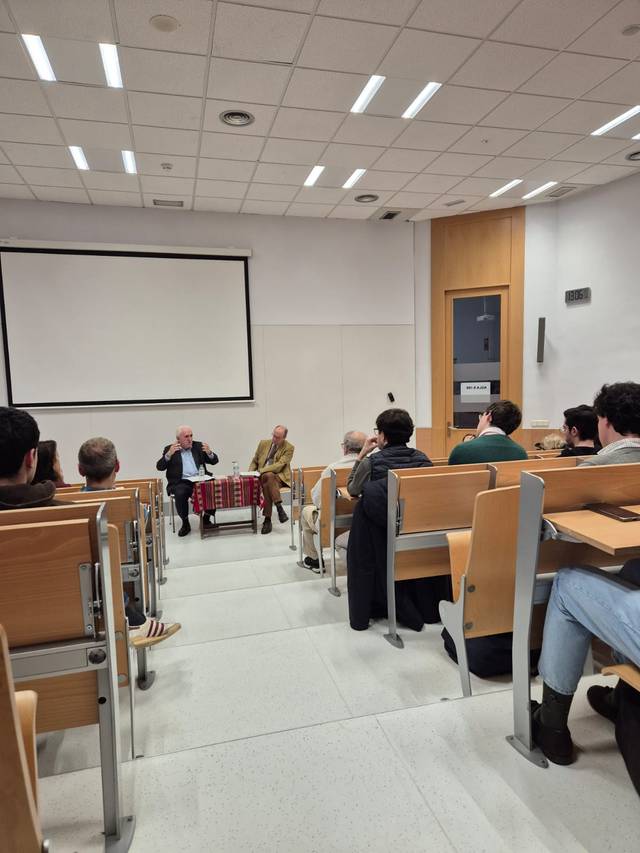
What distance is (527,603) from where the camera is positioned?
1.44 m

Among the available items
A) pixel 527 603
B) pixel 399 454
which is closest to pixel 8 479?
pixel 527 603

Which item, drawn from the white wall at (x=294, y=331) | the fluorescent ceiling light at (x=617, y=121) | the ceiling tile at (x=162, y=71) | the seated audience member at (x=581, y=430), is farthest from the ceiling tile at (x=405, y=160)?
the seated audience member at (x=581, y=430)

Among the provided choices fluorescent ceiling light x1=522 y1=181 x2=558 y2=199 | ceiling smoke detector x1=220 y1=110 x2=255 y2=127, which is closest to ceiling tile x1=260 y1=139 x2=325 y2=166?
ceiling smoke detector x1=220 y1=110 x2=255 y2=127

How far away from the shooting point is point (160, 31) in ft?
9.90

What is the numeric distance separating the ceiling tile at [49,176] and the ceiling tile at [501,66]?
3.74 m

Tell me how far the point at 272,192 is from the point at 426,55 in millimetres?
2582

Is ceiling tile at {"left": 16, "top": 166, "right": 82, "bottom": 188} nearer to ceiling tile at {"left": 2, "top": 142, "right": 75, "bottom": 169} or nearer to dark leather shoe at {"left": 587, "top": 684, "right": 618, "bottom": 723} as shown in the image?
ceiling tile at {"left": 2, "top": 142, "right": 75, "bottom": 169}

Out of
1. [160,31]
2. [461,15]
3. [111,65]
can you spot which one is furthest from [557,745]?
[111,65]

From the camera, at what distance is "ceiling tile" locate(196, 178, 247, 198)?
5.30 metres

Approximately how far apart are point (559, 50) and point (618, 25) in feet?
1.15

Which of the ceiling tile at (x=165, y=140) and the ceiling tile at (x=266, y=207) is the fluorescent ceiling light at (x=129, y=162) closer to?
the ceiling tile at (x=165, y=140)

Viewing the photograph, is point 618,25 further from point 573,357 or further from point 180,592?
point 180,592

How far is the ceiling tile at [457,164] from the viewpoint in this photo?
16.1 feet

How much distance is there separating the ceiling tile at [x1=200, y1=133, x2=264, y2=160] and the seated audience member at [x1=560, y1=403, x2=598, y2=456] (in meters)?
3.45
